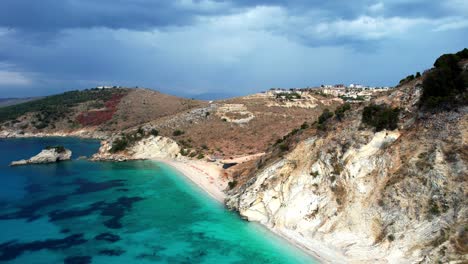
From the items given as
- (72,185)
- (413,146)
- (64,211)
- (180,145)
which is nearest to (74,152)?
(180,145)

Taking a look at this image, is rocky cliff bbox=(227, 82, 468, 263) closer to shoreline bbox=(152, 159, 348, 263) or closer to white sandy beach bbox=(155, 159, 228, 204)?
shoreline bbox=(152, 159, 348, 263)

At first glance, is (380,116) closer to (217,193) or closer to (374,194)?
(374,194)

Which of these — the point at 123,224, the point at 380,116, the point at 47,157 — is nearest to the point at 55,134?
the point at 47,157

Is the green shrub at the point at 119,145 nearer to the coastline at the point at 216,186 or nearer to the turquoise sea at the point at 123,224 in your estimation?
the coastline at the point at 216,186

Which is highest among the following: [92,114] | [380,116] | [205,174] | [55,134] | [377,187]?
[92,114]

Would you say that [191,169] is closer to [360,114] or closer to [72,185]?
[72,185]

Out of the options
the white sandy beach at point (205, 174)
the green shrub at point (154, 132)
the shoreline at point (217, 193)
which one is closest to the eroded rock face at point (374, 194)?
the shoreline at point (217, 193)

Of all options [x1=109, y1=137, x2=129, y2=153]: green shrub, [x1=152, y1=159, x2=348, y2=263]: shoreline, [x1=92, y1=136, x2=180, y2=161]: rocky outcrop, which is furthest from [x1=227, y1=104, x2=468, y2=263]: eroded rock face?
[x1=109, y1=137, x2=129, y2=153]: green shrub
